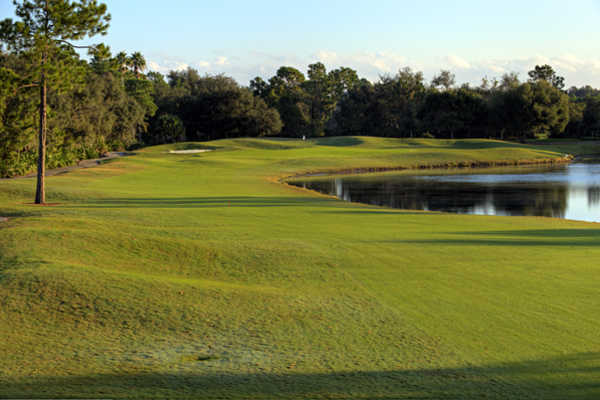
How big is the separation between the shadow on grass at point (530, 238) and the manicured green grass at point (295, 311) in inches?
2.7

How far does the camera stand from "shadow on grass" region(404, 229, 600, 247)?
16500 millimetres

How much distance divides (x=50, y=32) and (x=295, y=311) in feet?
66.6

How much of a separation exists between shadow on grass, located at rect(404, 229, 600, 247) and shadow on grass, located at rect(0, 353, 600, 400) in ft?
31.6

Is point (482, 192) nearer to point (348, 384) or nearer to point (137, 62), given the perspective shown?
point (348, 384)

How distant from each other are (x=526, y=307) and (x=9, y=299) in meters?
7.89

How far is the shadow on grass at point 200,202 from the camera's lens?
2581 cm

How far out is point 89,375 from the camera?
21.6ft

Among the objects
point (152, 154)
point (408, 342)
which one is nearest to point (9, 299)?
point (408, 342)

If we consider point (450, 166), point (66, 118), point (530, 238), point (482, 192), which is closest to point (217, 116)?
point (450, 166)

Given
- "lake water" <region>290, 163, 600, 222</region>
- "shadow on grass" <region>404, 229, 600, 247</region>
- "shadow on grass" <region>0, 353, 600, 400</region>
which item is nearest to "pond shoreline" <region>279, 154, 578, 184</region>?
"lake water" <region>290, 163, 600, 222</region>

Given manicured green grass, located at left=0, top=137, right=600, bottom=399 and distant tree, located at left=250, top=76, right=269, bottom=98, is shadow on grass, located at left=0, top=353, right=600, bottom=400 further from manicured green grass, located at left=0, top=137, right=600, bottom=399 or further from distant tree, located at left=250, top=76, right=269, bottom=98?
distant tree, located at left=250, top=76, right=269, bottom=98

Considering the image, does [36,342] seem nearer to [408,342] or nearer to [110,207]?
[408,342]

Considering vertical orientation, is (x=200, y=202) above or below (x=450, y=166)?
below

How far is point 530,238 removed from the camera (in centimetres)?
1773
